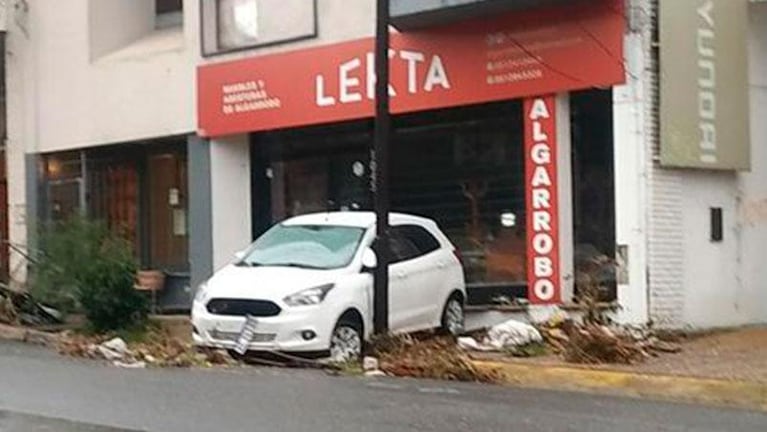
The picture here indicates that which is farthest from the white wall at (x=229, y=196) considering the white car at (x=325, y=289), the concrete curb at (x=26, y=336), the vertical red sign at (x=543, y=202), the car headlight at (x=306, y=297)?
the car headlight at (x=306, y=297)

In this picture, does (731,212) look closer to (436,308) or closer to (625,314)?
(625,314)

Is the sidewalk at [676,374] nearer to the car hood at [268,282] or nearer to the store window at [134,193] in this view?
the car hood at [268,282]

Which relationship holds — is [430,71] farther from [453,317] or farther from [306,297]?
[306,297]

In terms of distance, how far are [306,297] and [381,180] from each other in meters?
1.70

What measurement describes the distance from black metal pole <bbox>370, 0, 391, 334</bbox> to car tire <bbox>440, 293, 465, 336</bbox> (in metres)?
1.80

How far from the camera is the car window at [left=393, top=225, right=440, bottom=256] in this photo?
1808cm

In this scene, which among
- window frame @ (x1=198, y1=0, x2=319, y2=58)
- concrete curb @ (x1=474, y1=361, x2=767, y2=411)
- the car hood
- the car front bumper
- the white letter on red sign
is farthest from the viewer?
window frame @ (x1=198, y1=0, x2=319, y2=58)

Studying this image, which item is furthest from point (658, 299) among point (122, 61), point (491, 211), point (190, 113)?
point (122, 61)

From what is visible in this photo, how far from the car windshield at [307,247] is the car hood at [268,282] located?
257 millimetres

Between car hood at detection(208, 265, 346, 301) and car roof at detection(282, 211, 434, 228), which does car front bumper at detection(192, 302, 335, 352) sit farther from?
car roof at detection(282, 211, 434, 228)

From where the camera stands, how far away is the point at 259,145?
76.4 feet

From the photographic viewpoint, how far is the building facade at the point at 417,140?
1772cm

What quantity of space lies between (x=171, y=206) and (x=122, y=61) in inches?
104

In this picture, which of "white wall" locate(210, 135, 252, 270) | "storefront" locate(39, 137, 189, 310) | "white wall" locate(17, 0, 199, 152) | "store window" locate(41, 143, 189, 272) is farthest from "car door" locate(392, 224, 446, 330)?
"store window" locate(41, 143, 189, 272)
